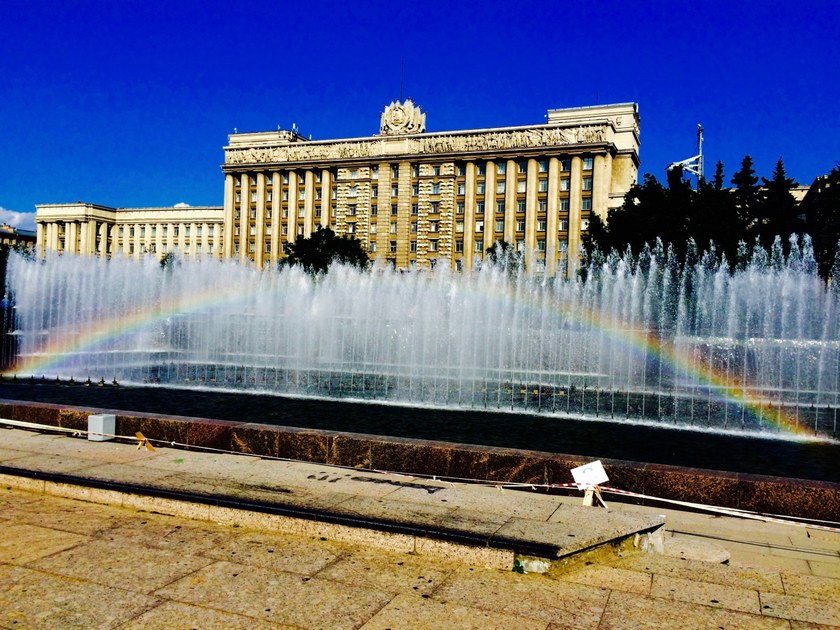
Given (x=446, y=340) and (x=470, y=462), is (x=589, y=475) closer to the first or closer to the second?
(x=470, y=462)

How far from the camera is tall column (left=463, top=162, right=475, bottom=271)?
77.0 m

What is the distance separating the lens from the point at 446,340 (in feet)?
80.3

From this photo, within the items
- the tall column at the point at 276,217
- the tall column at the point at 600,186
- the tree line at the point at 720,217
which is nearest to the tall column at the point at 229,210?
the tall column at the point at 276,217

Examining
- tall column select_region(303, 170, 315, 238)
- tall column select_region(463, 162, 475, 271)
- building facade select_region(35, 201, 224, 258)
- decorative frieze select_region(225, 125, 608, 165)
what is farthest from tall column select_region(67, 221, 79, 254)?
tall column select_region(463, 162, 475, 271)

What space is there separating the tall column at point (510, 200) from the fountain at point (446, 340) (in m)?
42.3

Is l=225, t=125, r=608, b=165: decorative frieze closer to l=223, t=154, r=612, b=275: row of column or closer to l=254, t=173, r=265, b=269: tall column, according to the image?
l=223, t=154, r=612, b=275: row of column

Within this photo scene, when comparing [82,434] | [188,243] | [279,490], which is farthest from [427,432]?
[188,243]

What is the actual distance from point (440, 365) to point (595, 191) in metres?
52.7

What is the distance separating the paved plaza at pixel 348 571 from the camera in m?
4.50

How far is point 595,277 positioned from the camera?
40344 mm

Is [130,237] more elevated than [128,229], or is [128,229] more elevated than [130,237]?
[128,229]

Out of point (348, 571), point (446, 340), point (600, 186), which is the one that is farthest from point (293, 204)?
point (348, 571)

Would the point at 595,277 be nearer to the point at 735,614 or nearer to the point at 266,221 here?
the point at 735,614

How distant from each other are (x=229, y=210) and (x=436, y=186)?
91.1 feet
